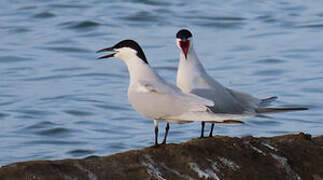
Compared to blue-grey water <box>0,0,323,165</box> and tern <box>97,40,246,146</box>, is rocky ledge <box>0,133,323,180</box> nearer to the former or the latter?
tern <box>97,40,246,146</box>

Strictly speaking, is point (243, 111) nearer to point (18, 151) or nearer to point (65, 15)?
point (18, 151)

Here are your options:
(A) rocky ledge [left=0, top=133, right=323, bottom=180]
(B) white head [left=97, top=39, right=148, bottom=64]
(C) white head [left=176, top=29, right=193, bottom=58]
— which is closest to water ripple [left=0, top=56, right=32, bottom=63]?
(C) white head [left=176, top=29, right=193, bottom=58]

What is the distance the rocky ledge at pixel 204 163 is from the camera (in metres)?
4.59

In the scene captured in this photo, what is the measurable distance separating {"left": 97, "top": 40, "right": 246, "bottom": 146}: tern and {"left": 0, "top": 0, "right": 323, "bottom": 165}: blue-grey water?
3.40 m

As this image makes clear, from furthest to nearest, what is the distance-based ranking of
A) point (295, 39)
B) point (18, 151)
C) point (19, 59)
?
point (295, 39) → point (19, 59) → point (18, 151)

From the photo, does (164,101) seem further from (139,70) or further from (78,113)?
(78,113)

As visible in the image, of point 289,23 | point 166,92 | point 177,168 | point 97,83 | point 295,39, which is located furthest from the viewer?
point 289,23

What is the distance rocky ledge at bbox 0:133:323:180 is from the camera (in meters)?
4.59

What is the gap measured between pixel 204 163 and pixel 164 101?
695mm

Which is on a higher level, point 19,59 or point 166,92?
point 166,92

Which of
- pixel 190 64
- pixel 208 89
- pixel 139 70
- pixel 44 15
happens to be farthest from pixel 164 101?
pixel 44 15

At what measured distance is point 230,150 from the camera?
5172mm

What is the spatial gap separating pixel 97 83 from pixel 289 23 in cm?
490

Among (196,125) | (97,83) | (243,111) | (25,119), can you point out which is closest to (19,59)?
(97,83)
